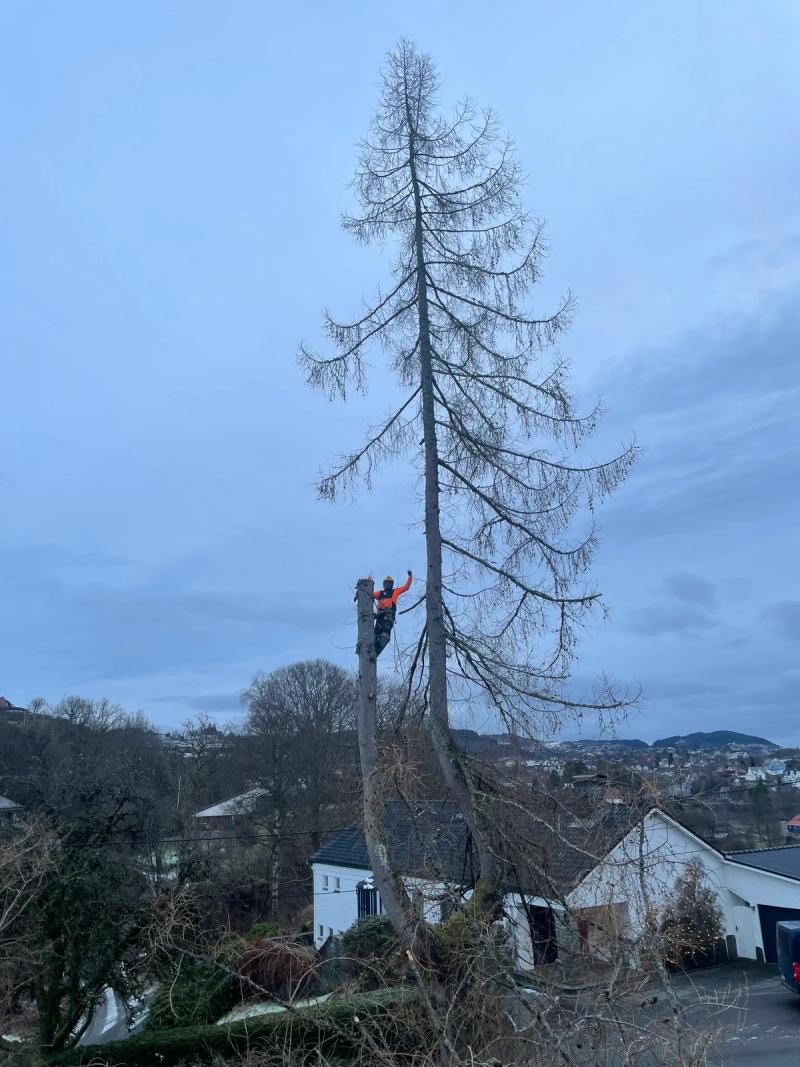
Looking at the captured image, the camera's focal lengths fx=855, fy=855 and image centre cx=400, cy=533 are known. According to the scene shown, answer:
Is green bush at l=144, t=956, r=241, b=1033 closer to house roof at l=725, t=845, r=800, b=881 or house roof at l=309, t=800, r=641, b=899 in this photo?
house roof at l=309, t=800, r=641, b=899

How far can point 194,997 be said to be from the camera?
1107 centimetres

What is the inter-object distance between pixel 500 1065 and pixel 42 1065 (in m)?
6.66

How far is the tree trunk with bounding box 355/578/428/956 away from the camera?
639 centimetres

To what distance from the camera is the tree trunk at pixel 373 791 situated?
6.39 m

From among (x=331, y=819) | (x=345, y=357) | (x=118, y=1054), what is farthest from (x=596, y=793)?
(x=331, y=819)

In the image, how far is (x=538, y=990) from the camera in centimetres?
573

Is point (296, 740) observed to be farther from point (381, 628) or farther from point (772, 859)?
point (381, 628)

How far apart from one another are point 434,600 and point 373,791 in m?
1.98

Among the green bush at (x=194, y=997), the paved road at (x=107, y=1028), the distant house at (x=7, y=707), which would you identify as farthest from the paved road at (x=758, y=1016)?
the distant house at (x=7, y=707)

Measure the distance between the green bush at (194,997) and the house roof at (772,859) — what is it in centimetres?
1376

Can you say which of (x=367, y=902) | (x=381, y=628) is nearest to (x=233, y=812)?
(x=367, y=902)

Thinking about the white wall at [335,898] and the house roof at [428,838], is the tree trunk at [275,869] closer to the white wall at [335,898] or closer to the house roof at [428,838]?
the white wall at [335,898]

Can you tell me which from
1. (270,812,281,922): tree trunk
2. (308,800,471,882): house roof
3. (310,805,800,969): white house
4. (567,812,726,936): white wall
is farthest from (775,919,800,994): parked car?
(270,812,281,922): tree trunk

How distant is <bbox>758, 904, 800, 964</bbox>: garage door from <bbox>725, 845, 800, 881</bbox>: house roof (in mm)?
844
